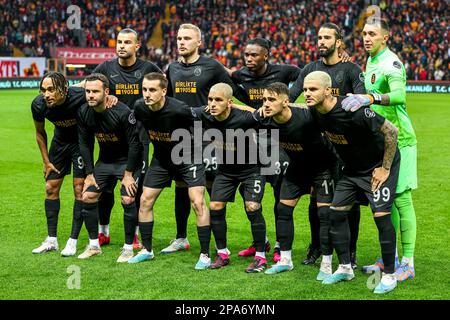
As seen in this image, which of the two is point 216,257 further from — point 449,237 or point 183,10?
point 183,10

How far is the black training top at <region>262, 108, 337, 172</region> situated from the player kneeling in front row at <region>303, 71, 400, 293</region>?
26 cm

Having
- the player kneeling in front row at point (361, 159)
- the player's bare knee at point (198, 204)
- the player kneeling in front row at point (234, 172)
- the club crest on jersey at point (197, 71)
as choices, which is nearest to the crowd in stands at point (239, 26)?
the club crest on jersey at point (197, 71)

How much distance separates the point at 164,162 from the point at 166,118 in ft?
1.91

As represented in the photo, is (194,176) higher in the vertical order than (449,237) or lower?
higher

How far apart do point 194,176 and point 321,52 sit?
1.96 m

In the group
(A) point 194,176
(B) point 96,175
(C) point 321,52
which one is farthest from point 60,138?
(C) point 321,52

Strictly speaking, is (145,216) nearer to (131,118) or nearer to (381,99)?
(131,118)

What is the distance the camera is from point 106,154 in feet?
27.6

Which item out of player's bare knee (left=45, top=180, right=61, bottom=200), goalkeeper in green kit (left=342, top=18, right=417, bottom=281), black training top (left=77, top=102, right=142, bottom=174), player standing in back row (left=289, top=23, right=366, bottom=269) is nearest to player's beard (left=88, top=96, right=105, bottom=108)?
black training top (left=77, top=102, right=142, bottom=174)

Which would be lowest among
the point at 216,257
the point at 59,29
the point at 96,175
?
the point at 216,257

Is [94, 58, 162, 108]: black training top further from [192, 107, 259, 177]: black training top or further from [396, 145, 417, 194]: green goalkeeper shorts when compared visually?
[396, 145, 417, 194]: green goalkeeper shorts

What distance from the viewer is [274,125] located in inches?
292

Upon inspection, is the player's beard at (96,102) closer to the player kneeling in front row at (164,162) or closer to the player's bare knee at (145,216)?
the player kneeling in front row at (164,162)
